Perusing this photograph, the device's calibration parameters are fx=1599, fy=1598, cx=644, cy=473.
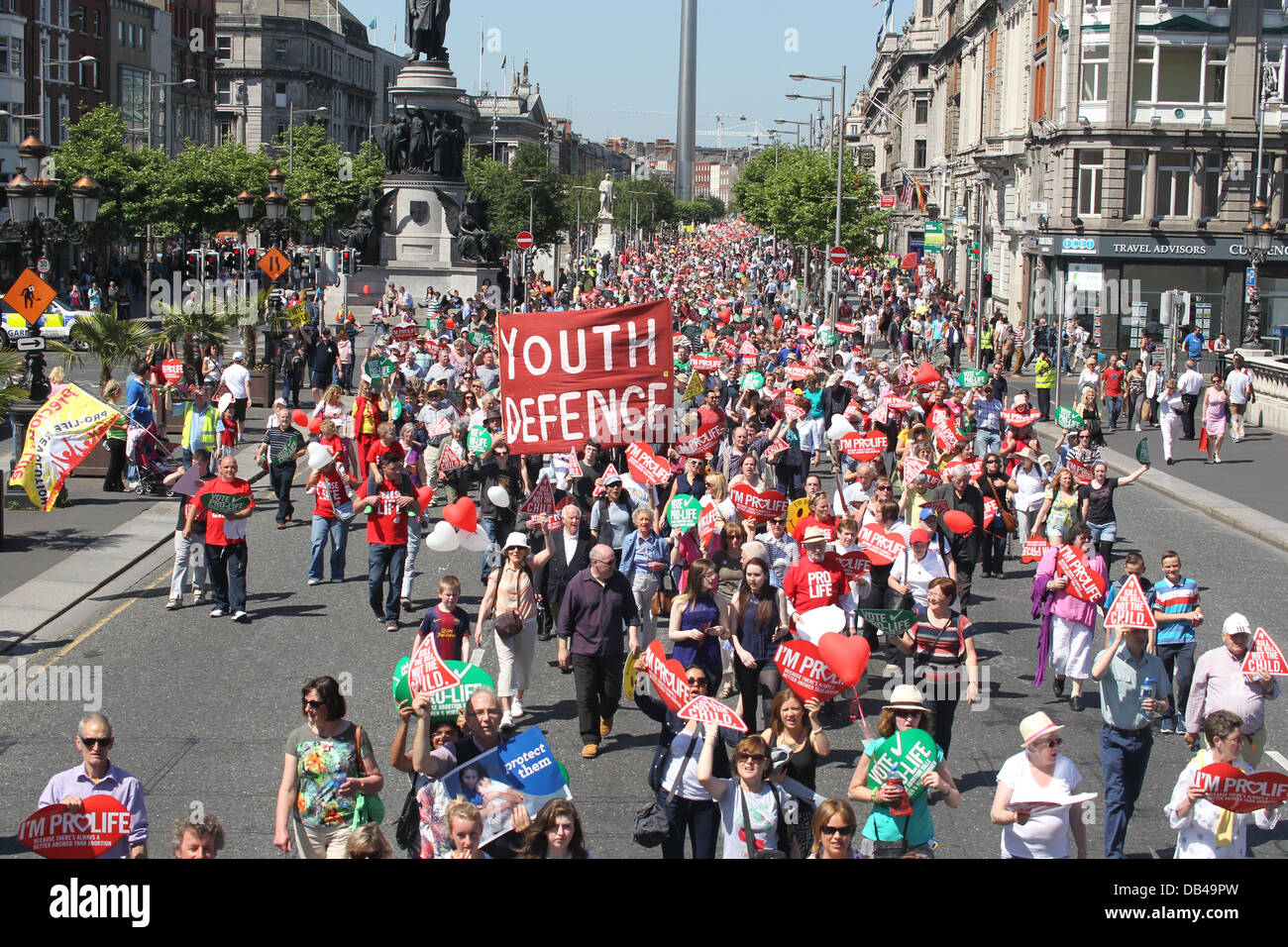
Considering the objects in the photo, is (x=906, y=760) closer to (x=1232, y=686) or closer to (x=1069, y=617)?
(x=1232, y=686)

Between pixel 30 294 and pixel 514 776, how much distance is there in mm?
18648

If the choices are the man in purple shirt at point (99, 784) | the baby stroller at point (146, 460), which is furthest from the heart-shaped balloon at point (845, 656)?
the baby stroller at point (146, 460)

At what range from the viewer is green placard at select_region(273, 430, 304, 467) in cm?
1947

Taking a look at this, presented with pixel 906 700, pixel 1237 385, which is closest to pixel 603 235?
pixel 1237 385

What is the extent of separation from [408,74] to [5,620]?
5049 centimetres

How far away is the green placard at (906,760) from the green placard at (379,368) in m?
20.7

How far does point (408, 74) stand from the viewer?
205 feet

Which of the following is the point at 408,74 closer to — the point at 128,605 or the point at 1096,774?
the point at 128,605

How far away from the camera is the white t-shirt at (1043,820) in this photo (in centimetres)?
794

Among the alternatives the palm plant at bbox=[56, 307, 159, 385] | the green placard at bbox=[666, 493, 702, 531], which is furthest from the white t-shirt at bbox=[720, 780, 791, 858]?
the palm plant at bbox=[56, 307, 159, 385]

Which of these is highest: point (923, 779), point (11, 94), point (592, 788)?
point (11, 94)

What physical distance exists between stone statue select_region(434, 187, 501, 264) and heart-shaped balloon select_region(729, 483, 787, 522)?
47.5 metres

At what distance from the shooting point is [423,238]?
200 feet
